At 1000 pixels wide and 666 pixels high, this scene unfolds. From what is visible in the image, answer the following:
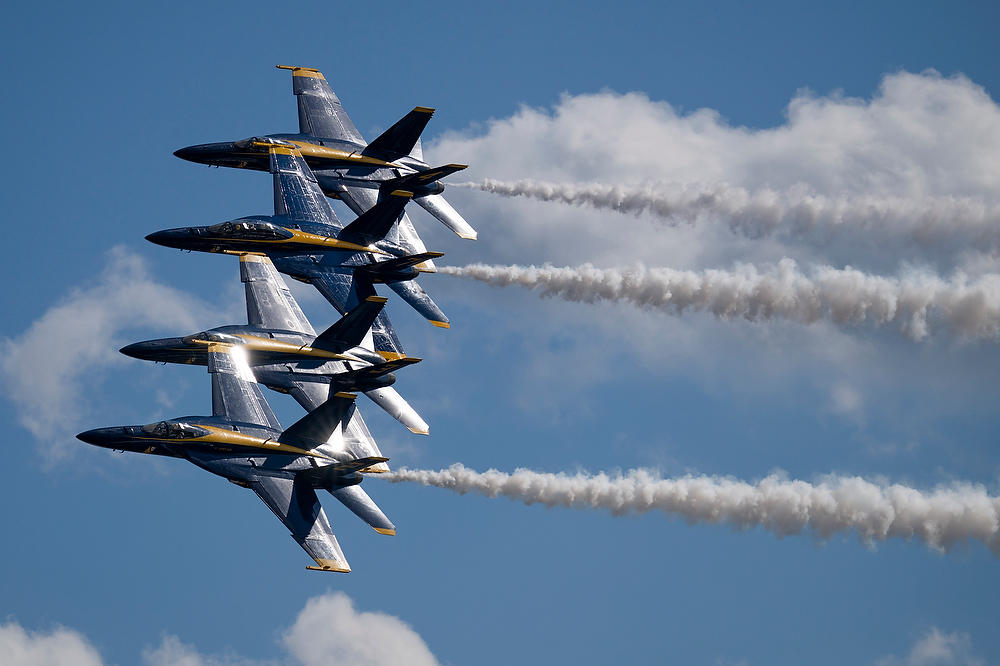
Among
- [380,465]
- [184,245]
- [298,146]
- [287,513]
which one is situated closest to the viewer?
[287,513]

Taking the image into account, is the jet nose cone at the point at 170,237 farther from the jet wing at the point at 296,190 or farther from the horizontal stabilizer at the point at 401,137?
the horizontal stabilizer at the point at 401,137

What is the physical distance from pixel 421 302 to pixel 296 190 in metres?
11.3

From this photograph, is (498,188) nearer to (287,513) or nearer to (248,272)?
(248,272)

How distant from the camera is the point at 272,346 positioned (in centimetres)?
9106

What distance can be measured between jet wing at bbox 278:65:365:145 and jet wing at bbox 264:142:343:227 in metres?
4.92

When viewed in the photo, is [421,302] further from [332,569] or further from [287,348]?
[332,569]

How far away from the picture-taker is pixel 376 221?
96.0 metres

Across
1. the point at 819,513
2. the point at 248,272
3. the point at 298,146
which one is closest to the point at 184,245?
the point at 248,272

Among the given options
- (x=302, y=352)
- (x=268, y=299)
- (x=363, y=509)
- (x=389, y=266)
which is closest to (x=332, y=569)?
(x=363, y=509)

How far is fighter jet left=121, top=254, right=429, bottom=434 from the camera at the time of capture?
8988 centimetres

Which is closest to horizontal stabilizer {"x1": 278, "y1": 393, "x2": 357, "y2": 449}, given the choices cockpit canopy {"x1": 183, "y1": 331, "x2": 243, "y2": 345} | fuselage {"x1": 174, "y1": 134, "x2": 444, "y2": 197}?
cockpit canopy {"x1": 183, "y1": 331, "x2": 243, "y2": 345}

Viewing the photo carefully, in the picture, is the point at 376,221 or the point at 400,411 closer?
the point at 400,411

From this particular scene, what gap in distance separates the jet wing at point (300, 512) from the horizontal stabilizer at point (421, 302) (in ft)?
50.5

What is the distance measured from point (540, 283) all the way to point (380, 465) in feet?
60.3
